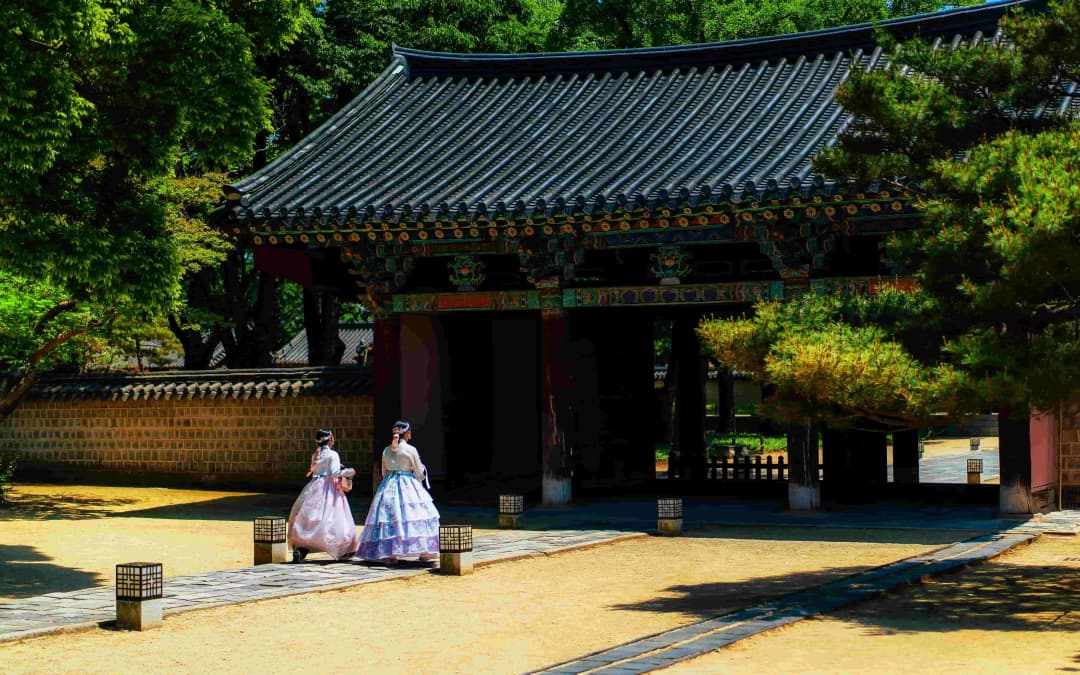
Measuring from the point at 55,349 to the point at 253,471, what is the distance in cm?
406

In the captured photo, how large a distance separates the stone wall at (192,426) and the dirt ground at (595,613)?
7.44 metres

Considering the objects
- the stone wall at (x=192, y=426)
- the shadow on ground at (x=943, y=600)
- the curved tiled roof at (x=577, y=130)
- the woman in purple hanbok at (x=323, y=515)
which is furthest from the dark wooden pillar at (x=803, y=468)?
the stone wall at (x=192, y=426)

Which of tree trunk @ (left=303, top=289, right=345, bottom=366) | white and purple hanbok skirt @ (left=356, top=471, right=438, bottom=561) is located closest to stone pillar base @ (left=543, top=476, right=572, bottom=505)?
white and purple hanbok skirt @ (left=356, top=471, right=438, bottom=561)

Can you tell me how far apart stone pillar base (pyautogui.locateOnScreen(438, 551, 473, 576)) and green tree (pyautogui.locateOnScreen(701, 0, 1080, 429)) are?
3444 mm

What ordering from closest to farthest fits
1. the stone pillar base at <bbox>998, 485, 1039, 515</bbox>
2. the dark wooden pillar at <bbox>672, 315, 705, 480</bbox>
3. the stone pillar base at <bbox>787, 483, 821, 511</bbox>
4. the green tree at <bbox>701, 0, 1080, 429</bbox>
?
the green tree at <bbox>701, 0, 1080, 429</bbox> < the stone pillar base at <bbox>998, 485, 1039, 515</bbox> < the stone pillar base at <bbox>787, 483, 821, 511</bbox> < the dark wooden pillar at <bbox>672, 315, 705, 480</bbox>

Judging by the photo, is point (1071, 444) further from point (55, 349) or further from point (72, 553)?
point (55, 349)

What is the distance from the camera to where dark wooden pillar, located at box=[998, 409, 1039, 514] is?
1698 cm

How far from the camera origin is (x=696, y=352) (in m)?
24.2

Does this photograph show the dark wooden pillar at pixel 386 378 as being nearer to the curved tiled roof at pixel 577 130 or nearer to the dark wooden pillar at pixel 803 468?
the curved tiled roof at pixel 577 130

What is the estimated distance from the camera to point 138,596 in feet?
34.9

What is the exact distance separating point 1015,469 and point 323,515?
8.41m

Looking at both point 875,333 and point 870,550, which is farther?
point 870,550

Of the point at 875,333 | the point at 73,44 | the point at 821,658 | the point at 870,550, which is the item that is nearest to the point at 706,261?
the point at 870,550

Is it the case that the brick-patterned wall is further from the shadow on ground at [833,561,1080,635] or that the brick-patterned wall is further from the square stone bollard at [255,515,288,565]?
the square stone bollard at [255,515,288,565]
